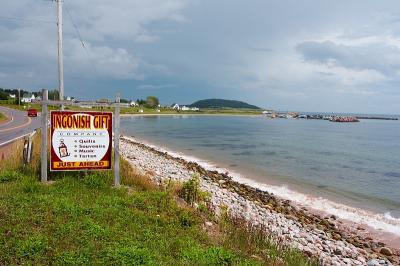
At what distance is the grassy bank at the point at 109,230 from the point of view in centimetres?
651

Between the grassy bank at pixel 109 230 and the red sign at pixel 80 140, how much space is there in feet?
1.49

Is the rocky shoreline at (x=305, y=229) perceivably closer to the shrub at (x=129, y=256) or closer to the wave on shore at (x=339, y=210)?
the wave on shore at (x=339, y=210)

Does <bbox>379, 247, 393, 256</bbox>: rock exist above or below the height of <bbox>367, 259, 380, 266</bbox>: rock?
below

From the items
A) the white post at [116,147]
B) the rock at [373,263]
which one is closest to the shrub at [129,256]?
the white post at [116,147]

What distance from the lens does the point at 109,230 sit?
25.1 feet

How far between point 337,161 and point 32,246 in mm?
33788

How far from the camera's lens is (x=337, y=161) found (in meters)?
35.9

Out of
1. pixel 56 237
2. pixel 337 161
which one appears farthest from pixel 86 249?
pixel 337 161

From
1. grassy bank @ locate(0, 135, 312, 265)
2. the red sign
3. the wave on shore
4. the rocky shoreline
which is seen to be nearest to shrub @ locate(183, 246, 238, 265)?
grassy bank @ locate(0, 135, 312, 265)

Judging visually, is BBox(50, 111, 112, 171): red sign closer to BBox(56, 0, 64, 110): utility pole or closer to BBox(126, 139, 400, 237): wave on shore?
BBox(56, 0, 64, 110): utility pole

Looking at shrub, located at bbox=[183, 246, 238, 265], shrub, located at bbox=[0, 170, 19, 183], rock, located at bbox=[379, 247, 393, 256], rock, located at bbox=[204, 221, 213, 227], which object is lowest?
rock, located at bbox=[379, 247, 393, 256]

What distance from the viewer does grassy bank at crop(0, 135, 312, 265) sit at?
21.4 ft

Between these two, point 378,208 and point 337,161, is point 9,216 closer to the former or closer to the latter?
point 378,208

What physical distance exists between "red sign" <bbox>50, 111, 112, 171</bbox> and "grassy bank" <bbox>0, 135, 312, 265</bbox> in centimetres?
45
